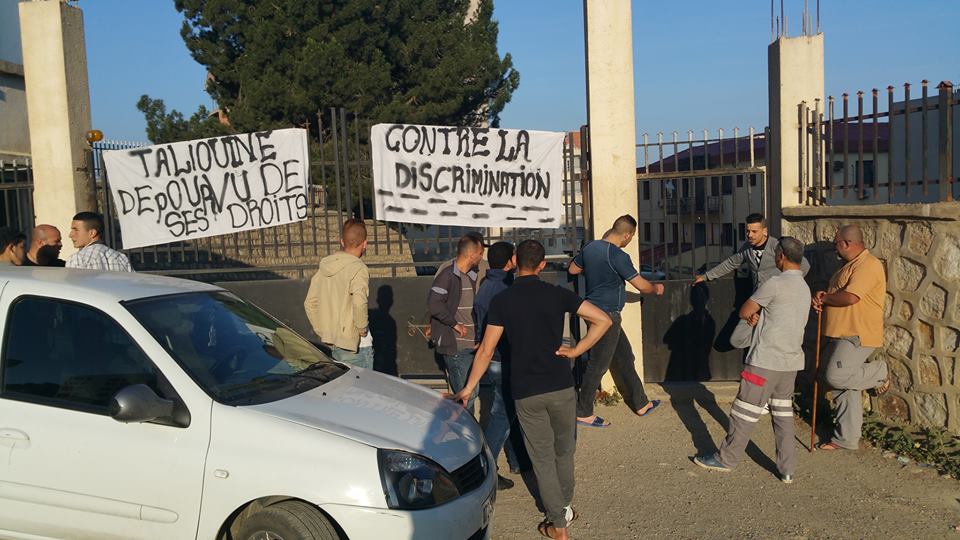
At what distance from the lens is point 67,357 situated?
151 inches

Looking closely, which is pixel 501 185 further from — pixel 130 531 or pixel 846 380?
pixel 130 531

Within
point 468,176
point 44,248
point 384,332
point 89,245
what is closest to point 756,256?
point 468,176

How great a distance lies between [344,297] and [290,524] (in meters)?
2.52

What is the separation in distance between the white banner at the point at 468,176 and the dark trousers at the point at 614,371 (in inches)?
58.4

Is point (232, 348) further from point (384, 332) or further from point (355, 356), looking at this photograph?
point (384, 332)

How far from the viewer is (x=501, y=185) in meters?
7.47

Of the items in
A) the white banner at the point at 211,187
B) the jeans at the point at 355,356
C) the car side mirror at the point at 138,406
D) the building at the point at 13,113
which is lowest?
the jeans at the point at 355,356

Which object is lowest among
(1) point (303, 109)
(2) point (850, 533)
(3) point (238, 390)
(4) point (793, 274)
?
(2) point (850, 533)

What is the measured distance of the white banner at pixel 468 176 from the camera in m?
7.40

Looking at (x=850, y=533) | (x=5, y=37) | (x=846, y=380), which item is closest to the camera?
(x=850, y=533)

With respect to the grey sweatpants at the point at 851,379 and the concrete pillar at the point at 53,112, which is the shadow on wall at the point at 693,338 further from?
the concrete pillar at the point at 53,112

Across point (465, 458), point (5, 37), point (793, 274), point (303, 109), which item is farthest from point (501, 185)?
point (5, 37)

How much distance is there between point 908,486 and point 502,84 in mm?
18551

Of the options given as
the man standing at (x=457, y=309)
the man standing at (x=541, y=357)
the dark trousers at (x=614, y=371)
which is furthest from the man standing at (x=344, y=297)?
the dark trousers at (x=614, y=371)
